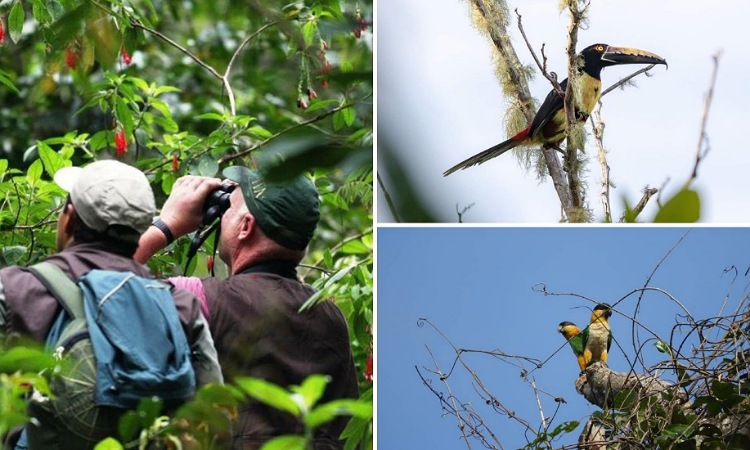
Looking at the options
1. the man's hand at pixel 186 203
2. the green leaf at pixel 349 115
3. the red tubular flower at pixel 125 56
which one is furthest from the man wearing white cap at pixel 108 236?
the red tubular flower at pixel 125 56

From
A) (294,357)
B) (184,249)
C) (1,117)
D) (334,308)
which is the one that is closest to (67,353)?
(294,357)

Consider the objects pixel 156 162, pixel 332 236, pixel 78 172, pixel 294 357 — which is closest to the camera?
pixel 78 172

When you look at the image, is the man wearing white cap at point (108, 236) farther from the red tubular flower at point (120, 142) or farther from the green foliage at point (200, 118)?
the red tubular flower at point (120, 142)

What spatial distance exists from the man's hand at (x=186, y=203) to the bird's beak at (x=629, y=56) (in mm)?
704

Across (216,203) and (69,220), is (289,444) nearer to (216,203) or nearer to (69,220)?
(69,220)

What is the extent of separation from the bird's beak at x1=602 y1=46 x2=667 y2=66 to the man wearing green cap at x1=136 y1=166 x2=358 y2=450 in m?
0.58

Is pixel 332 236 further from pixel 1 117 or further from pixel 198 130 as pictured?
pixel 1 117

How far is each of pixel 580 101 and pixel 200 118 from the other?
1.12 m

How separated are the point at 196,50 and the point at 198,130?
703 mm

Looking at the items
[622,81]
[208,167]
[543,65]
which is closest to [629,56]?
[622,81]

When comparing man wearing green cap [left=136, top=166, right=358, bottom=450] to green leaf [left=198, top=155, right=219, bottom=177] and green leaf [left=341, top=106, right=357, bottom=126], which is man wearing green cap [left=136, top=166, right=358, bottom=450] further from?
green leaf [left=341, top=106, right=357, bottom=126]

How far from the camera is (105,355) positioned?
124cm

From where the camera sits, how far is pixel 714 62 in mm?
1890

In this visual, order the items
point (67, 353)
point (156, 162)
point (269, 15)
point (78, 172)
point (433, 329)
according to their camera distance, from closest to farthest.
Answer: point (269, 15), point (67, 353), point (78, 172), point (433, 329), point (156, 162)
